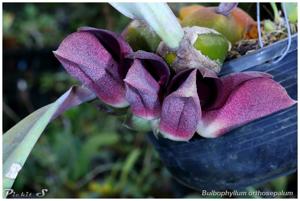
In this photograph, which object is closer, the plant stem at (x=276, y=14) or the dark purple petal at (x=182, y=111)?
the dark purple petal at (x=182, y=111)

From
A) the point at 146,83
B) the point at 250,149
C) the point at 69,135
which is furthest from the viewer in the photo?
the point at 69,135

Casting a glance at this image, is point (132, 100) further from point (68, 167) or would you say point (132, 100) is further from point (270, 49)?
point (68, 167)

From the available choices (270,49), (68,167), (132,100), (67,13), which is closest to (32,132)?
(132,100)

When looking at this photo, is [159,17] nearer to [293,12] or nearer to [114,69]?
[114,69]

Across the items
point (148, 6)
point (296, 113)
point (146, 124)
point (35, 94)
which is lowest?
point (35, 94)

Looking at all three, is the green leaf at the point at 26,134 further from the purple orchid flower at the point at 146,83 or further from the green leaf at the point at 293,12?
the green leaf at the point at 293,12

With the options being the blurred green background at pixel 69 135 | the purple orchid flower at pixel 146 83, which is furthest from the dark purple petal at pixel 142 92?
the blurred green background at pixel 69 135

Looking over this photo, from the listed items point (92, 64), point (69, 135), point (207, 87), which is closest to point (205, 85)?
point (207, 87)
